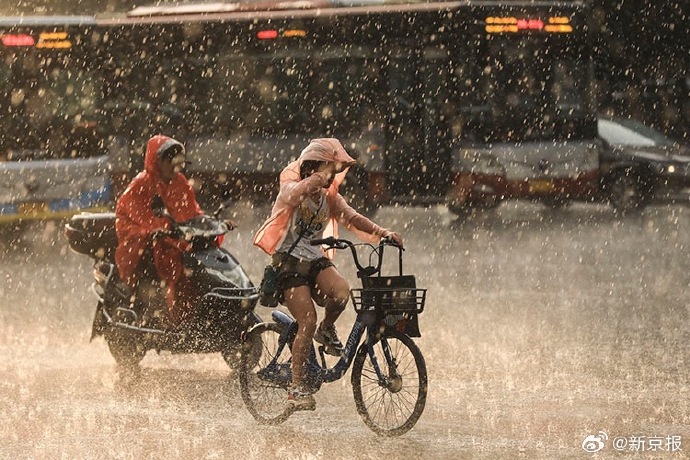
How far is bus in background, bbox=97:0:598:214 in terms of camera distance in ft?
75.7

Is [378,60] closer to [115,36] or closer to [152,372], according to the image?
[115,36]

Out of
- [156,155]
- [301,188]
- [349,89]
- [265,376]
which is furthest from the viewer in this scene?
[349,89]

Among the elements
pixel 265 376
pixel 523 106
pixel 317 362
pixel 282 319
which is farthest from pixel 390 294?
pixel 523 106

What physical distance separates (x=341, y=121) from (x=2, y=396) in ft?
49.0

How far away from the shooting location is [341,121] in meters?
23.6

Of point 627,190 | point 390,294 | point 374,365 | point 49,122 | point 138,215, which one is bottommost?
point 374,365

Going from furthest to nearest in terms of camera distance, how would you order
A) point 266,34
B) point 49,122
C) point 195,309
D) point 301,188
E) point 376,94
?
point 266,34
point 376,94
point 49,122
point 195,309
point 301,188

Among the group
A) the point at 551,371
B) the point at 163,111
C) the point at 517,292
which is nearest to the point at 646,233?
the point at 517,292

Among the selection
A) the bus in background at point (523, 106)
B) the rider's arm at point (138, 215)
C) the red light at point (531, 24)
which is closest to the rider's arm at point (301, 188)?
the rider's arm at point (138, 215)

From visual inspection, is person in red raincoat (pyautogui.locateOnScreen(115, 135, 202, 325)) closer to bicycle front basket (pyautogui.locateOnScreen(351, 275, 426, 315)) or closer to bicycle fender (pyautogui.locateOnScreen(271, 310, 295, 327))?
bicycle fender (pyautogui.locateOnScreen(271, 310, 295, 327))

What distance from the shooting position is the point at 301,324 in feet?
26.1

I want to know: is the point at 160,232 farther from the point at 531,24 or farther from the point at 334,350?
the point at 531,24

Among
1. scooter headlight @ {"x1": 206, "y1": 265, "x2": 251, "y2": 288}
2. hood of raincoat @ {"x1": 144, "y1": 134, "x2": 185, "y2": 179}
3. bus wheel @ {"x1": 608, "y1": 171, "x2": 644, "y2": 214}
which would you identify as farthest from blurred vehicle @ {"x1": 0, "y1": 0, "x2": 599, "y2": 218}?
scooter headlight @ {"x1": 206, "y1": 265, "x2": 251, "y2": 288}

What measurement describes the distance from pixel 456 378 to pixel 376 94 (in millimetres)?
14528
